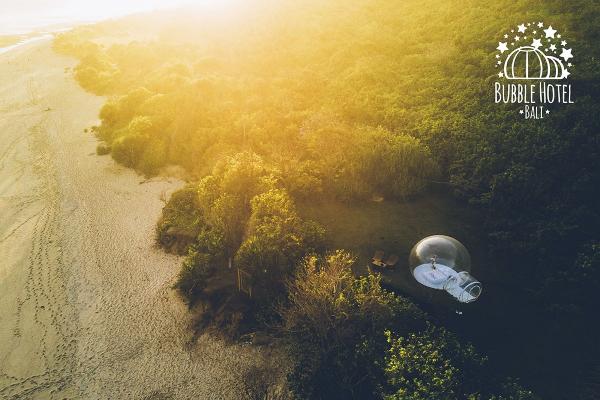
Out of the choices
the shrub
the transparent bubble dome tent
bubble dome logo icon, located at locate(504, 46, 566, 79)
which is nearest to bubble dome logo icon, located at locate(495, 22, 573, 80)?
bubble dome logo icon, located at locate(504, 46, 566, 79)

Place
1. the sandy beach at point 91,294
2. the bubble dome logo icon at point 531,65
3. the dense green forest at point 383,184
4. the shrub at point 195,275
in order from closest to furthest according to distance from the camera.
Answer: the dense green forest at point 383,184 → the sandy beach at point 91,294 → the shrub at point 195,275 → the bubble dome logo icon at point 531,65

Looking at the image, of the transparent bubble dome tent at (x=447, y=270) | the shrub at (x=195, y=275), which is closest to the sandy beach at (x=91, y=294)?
the shrub at (x=195, y=275)

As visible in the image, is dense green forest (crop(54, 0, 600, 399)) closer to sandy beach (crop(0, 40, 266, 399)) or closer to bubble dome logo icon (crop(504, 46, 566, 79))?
bubble dome logo icon (crop(504, 46, 566, 79))

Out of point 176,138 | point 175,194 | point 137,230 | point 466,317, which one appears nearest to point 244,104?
point 176,138

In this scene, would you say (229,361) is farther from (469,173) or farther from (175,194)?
(469,173)

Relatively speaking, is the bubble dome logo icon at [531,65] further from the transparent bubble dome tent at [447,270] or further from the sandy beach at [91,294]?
the sandy beach at [91,294]
